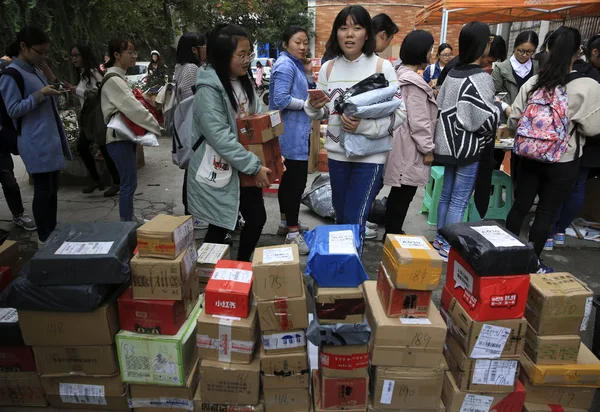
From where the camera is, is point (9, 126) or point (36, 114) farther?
point (9, 126)

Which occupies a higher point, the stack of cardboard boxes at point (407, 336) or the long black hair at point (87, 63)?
the long black hair at point (87, 63)

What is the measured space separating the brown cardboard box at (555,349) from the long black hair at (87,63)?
180 inches

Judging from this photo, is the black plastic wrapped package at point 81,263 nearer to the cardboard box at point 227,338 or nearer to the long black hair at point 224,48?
the cardboard box at point 227,338

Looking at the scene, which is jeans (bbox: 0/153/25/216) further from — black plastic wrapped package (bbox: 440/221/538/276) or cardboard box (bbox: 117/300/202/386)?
black plastic wrapped package (bbox: 440/221/538/276)

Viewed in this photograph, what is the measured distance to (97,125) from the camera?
14.0 feet

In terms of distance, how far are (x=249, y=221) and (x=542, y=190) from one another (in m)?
2.18

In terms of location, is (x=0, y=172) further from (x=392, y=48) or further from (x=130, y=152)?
(x=392, y=48)

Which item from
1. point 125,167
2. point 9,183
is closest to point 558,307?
point 125,167

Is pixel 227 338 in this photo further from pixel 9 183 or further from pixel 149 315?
pixel 9 183

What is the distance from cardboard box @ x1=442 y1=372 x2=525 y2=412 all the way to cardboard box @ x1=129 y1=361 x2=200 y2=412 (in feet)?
3.80

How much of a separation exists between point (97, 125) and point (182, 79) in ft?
4.21

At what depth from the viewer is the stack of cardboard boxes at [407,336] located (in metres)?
1.73

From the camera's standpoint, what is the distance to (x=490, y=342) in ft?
5.86

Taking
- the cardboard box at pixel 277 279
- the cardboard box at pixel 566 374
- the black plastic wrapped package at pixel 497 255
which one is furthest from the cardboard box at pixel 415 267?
the cardboard box at pixel 566 374
